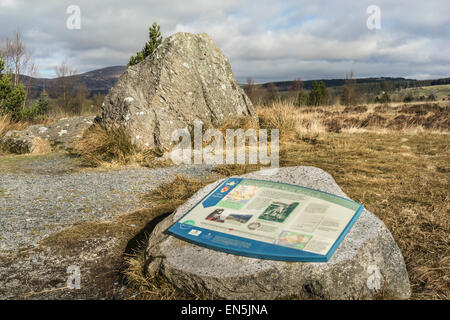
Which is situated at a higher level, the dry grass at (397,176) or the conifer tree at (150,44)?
the conifer tree at (150,44)

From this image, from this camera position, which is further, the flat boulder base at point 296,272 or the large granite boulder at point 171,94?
the large granite boulder at point 171,94

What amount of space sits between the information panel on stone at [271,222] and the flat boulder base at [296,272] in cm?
6

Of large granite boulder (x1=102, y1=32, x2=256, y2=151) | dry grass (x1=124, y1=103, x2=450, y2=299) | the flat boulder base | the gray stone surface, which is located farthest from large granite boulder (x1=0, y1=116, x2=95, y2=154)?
the flat boulder base

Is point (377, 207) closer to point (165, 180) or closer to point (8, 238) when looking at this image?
point (165, 180)

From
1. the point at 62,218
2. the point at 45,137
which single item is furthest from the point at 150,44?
the point at 62,218

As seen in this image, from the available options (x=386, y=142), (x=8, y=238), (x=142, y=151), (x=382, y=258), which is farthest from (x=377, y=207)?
(x=386, y=142)

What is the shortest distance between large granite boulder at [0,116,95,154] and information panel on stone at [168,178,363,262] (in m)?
6.52

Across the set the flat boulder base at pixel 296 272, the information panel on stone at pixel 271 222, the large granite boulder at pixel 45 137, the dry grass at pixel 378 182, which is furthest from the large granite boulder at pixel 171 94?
the flat boulder base at pixel 296 272

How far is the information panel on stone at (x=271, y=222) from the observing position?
7.16 ft

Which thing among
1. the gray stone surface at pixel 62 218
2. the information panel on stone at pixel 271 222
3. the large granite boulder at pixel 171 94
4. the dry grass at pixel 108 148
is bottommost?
the gray stone surface at pixel 62 218

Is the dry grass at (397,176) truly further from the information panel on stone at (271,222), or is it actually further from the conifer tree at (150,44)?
the conifer tree at (150,44)

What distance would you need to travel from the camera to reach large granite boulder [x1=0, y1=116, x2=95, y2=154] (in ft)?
25.9

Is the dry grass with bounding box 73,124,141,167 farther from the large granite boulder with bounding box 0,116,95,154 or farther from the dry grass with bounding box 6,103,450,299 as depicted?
the large granite boulder with bounding box 0,116,95,154
